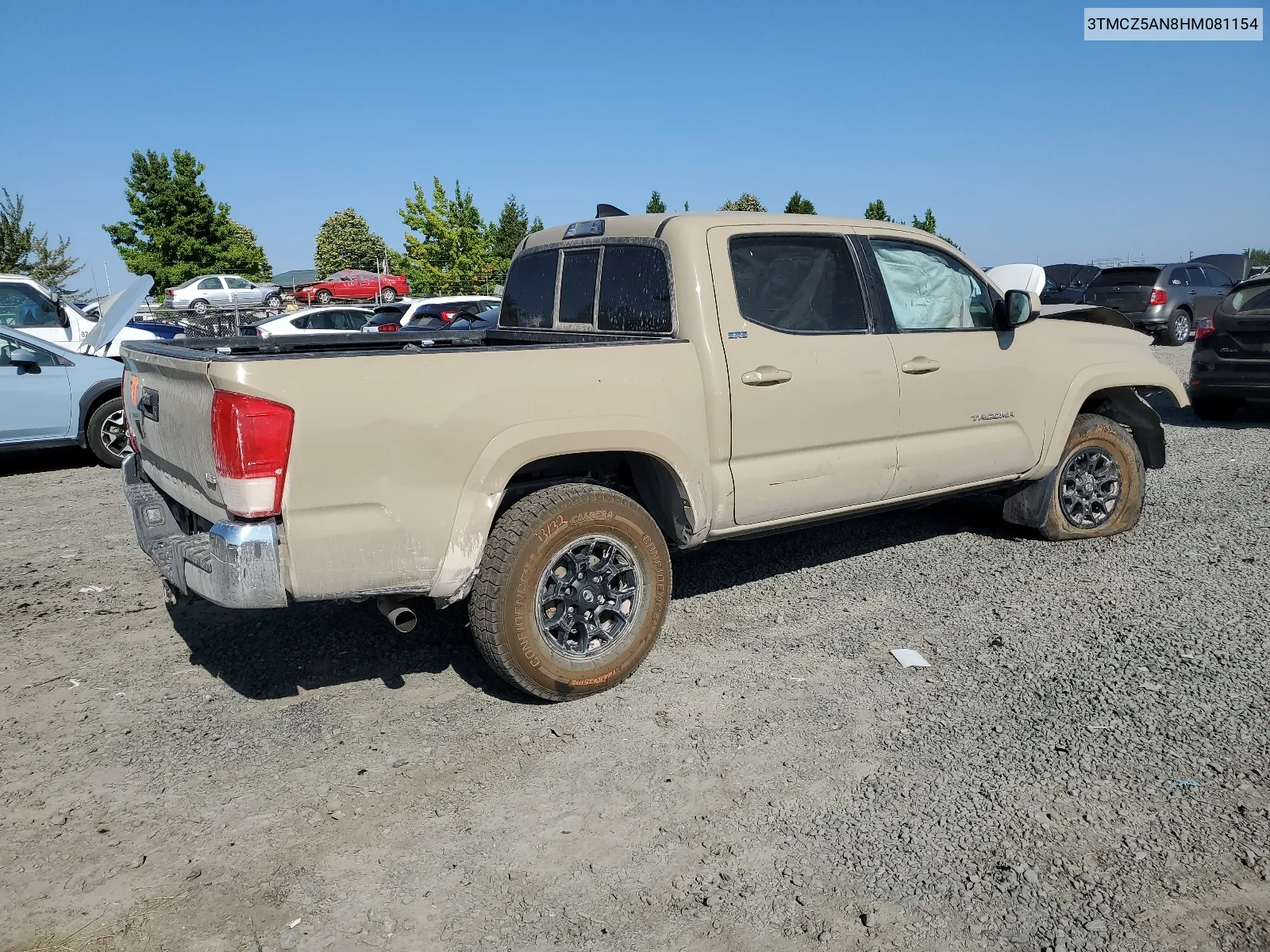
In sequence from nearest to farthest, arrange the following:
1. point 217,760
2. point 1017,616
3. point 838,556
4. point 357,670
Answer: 1. point 217,760
2. point 357,670
3. point 1017,616
4. point 838,556

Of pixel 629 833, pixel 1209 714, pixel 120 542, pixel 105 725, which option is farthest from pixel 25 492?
pixel 1209 714

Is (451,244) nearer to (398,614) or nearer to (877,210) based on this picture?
(877,210)

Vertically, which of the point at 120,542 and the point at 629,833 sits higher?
the point at 120,542

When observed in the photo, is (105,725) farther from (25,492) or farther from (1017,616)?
(25,492)

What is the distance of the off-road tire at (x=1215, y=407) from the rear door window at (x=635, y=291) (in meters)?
8.27

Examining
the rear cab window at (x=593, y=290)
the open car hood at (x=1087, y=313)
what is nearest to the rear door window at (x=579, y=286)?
the rear cab window at (x=593, y=290)

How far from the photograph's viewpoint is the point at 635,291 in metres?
4.58

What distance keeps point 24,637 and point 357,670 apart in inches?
73.0

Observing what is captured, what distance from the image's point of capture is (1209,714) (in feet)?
12.3

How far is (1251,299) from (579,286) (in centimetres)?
801

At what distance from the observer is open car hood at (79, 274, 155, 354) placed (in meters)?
9.02

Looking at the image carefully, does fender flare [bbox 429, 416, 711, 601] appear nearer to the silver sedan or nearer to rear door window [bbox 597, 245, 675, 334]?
rear door window [bbox 597, 245, 675, 334]

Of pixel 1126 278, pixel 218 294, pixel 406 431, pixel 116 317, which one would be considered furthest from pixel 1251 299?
pixel 218 294

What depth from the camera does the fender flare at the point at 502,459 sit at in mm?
3682
